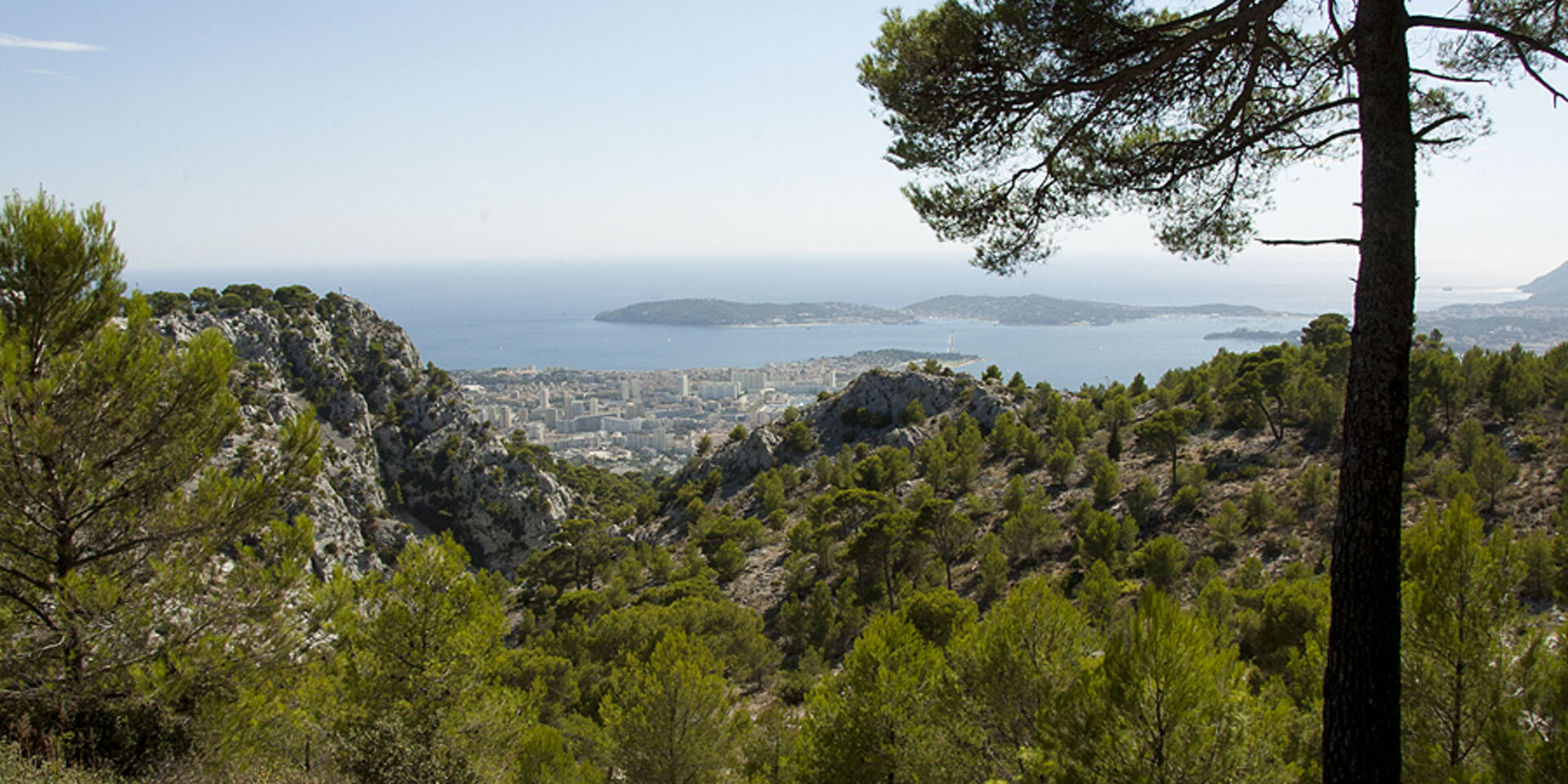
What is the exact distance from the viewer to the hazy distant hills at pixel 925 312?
89.9 metres

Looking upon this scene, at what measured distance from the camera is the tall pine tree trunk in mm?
3070

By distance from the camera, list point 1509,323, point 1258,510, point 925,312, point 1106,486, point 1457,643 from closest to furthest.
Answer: point 1457,643, point 1258,510, point 1106,486, point 1509,323, point 925,312

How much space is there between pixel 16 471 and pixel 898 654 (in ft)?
20.8

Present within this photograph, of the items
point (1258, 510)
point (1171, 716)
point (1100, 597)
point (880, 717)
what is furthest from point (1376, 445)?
point (1258, 510)

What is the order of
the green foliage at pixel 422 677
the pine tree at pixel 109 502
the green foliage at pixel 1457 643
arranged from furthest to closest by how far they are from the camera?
the green foliage at pixel 422 677 < the pine tree at pixel 109 502 < the green foliage at pixel 1457 643

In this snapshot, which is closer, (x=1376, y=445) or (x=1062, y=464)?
(x=1376, y=445)

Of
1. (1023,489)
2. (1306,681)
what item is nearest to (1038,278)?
(1023,489)

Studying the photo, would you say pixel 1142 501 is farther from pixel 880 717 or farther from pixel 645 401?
pixel 645 401

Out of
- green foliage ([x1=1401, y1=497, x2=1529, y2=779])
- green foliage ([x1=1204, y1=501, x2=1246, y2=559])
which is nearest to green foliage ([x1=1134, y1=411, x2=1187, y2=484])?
green foliage ([x1=1204, y1=501, x2=1246, y2=559])

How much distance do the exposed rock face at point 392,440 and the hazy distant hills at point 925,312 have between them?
70.6 m

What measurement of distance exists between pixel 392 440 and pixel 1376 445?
37.2 metres

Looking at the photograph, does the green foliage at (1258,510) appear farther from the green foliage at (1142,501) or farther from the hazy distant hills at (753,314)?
the hazy distant hills at (753,314)

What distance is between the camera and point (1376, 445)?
3125 millimetres

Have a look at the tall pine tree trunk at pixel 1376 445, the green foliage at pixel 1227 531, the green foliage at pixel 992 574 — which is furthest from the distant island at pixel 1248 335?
the tall pine tree trunk at pixel 1376 445
